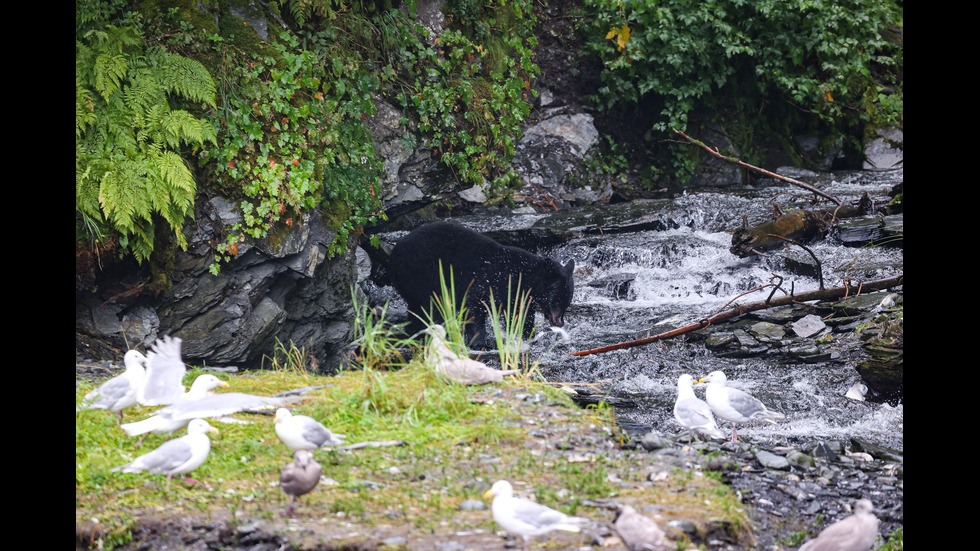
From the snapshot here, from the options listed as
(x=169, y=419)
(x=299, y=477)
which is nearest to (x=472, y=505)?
(x=299, y=477)

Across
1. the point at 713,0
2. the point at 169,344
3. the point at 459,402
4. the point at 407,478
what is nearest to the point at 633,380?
the point at 459,402

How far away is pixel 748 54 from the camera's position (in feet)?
44.5

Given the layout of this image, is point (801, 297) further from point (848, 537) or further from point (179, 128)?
point (179, 128)

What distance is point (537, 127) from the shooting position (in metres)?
13.6

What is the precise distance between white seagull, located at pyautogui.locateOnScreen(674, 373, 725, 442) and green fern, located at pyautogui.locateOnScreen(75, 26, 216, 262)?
165 inches

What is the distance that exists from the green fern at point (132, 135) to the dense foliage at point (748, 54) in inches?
365

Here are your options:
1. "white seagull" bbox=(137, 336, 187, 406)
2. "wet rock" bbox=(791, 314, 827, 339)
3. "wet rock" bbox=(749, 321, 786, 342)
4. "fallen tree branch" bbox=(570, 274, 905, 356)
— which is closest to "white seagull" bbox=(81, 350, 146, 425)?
"white seagull" bbox=(137, 336, 187, 406)

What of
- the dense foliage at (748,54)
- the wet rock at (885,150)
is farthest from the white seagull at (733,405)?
the wet rock at (885,150)

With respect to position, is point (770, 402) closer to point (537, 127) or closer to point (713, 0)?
point (537, 127)

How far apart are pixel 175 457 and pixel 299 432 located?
0.55 m

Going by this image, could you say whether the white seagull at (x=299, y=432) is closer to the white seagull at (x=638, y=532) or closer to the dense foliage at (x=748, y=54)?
the white seagull at (x=638, y=532)

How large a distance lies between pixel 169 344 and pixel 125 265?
270 cm

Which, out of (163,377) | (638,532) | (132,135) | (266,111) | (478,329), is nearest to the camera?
(638,532)

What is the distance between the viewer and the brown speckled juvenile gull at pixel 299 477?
2.96 m
